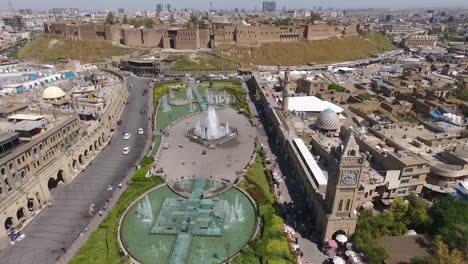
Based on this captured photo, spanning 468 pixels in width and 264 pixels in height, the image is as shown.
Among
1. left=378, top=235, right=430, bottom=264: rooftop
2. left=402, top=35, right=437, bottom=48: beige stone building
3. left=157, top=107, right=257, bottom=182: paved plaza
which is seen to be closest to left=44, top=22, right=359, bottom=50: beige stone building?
left=402, top=35, right=437, bottom=48: beige stone building

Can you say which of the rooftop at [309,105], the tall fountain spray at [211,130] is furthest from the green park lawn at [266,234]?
the rooftop at [309,105]

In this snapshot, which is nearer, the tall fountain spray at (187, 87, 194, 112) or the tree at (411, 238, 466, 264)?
the tree at (411, 238, 466, 264)

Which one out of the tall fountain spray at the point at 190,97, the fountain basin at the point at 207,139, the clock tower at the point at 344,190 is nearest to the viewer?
the clock tower at the point at 344,190

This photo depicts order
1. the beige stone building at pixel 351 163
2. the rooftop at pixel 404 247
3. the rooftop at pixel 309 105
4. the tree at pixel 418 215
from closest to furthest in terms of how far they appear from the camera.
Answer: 1. the rooftop at pixel 404 247
2. the beige stone building at pixel 351 163
3. the tree at pixel 418 215
4. the rooftop at pixel 309 105

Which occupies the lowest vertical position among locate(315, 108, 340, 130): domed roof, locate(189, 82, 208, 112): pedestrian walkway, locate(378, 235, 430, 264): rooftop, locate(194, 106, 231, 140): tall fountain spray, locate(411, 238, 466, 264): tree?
locate(189, 82, 208, 112): pedestrian walkway

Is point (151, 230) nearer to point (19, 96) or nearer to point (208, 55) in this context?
point (19, 96)

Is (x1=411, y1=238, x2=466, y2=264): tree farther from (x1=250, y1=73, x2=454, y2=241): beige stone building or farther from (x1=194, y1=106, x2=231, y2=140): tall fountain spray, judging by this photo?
(x1=194, y1=106, x2=231, y2=140): tall fountain spray

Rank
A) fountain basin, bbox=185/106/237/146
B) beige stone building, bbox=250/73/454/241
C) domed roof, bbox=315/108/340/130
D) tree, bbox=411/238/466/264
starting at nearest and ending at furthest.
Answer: tree, bbox=411/238/466/264 → beige stone building, bbox=250/73/454/241 → domed roof, bbox=315/108/340/130 → fountain basin, bbox=185/106/237/146

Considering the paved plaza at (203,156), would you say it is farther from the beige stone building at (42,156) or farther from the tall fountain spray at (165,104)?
the tall fountain spray at (165,104)
